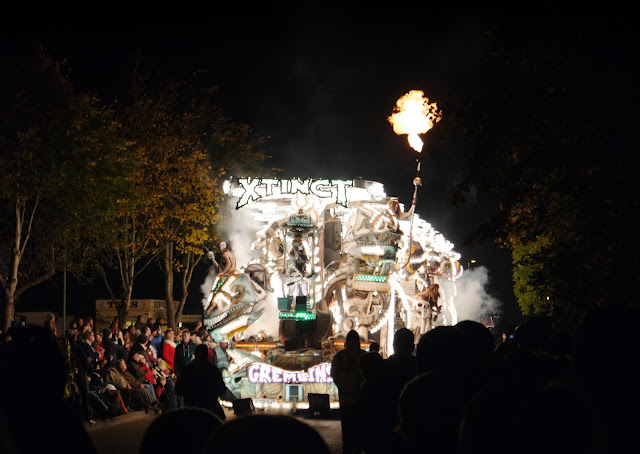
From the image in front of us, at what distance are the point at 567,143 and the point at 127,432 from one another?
9952 mm

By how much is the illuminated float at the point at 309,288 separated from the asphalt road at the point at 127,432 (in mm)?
1338

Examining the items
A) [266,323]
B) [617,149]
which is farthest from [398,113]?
[617,149]

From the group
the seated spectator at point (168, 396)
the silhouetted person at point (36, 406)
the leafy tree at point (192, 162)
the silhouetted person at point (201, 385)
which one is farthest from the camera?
the leafy tree at point (192, 162)

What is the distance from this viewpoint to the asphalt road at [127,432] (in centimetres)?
1268

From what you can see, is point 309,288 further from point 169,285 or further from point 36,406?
point 36,406

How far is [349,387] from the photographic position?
10.9m

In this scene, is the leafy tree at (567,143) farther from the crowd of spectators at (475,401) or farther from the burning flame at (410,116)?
the burning flame at (410,116)

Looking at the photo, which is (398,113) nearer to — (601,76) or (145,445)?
(601,76)

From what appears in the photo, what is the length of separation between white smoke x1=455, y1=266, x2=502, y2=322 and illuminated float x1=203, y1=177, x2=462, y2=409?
1821 cm

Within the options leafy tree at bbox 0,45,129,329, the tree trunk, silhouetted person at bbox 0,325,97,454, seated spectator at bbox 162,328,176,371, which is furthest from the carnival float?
silhouetted person at bbox 0,325,97,454

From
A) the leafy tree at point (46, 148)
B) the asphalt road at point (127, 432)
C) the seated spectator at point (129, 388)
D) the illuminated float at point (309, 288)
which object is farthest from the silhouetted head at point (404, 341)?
the leafy tree at point (46, 148)

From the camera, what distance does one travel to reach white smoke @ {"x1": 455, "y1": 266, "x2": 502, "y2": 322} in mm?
45781

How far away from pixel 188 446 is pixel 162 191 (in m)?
29.7

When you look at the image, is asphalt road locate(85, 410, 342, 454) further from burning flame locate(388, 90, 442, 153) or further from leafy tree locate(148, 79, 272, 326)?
leafy tree locate(148, 79, 272, 326)
